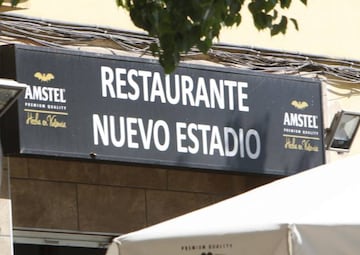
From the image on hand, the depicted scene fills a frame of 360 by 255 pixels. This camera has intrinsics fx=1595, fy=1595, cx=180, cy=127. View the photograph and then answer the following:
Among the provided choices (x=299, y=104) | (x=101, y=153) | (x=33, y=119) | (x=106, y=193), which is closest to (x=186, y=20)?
(x=33, y=119)

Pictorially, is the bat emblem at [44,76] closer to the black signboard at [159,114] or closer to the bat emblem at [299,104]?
the black signboard at [159,114]

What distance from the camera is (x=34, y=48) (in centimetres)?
1117

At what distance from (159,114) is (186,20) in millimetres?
4378

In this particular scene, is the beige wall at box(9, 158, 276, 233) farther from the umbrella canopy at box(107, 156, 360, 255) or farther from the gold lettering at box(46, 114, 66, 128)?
the umbrella canopy at box(107, 156, 360, 255)

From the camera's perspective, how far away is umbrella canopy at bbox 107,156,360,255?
313 inches

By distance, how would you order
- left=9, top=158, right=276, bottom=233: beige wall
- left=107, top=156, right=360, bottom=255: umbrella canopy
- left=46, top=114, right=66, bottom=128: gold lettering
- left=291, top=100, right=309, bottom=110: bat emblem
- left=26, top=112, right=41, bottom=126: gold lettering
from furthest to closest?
left=291, top=100, right=309, bottom=110: bat emblem, left=9, top=158, right=276, bottom=233: beige wall, left=46, top=114, right=66, bottom=128: gold lettering, left=26, top=112, right=41, bottom=126: gold lettering, left=107, top=156, right=360, bottom=255: umbrella canopy

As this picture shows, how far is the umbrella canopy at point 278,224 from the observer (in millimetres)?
7945

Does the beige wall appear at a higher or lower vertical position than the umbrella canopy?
lower

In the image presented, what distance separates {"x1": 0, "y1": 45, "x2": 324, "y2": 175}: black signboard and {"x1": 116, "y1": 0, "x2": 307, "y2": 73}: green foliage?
3.52m

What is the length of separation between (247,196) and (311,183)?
0.42 meters

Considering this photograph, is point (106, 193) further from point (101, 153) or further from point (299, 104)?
point (299, 104)

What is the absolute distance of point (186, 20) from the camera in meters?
7.39

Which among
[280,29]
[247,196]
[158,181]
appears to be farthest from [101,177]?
[280,29]

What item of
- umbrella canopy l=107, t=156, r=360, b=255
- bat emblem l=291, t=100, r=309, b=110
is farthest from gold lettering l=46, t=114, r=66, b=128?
umbrella canopy l=107, t=156, r=360, b=255
